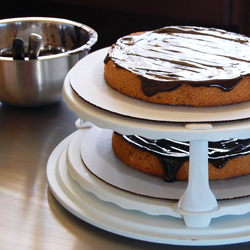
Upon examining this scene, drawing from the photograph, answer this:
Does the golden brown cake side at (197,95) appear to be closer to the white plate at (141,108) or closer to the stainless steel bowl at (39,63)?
the white plate at (141,108)

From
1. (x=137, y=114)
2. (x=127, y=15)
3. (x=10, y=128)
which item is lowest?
(x=10, y=128)

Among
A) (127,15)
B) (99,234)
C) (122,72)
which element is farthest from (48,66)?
(127,15)

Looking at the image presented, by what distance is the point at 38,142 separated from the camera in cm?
115

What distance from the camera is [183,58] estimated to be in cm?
84

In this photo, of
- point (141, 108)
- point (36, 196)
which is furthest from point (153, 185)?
point (36, 196)

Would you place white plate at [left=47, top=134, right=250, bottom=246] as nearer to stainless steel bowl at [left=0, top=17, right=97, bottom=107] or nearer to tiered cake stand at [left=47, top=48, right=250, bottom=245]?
tiered cake stand at [left=47, top=48, right=250, bottom=245]

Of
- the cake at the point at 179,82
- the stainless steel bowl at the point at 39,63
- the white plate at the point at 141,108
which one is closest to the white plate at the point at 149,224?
the cake at the point at 179,82

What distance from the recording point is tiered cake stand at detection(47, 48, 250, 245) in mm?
653

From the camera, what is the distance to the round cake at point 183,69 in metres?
0.72

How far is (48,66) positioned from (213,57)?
531mm

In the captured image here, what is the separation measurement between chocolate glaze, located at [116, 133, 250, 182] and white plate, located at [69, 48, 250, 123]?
0.14 meters

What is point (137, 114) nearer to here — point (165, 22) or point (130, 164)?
point (130, 164)

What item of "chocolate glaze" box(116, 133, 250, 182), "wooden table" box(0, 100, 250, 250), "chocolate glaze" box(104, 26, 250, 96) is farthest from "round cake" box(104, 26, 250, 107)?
"wooden table" box(0, 100, 250, 250)

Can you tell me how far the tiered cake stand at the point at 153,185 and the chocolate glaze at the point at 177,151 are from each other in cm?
4
